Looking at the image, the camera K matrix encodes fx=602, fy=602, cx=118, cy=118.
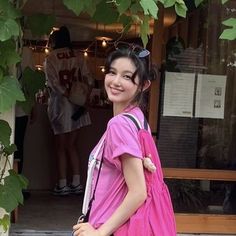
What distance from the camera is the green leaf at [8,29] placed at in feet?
10.9

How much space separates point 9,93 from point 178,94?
2.33 meters

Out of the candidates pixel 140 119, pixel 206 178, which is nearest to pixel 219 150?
pixel 206 178

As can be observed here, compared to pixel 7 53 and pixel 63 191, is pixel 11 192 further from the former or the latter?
pixel 63 191

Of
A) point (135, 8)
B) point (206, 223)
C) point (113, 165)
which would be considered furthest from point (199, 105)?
point (113, 165)

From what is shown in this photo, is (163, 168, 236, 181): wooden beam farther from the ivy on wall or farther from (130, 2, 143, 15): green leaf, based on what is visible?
(130, 2, 143, 15): green leaf

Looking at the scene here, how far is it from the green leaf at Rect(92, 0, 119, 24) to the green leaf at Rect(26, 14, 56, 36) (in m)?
0.39

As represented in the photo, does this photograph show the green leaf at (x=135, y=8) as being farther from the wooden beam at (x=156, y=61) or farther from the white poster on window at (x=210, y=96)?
the white poster on window at (x=210, y=96)

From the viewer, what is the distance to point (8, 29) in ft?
11.0

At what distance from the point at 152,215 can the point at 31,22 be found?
6.57 feet

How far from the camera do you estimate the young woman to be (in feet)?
7.83

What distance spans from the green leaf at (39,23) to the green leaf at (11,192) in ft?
3.17

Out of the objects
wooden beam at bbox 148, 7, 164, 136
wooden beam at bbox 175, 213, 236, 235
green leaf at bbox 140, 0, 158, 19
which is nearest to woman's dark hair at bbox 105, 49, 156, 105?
green leaf at bbox 140, 0, 158, 19

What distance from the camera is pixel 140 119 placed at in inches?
98.6

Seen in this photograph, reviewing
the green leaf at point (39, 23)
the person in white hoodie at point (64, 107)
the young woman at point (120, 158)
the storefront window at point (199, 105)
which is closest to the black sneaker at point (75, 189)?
the person in white hoodie at point (64, 107)
